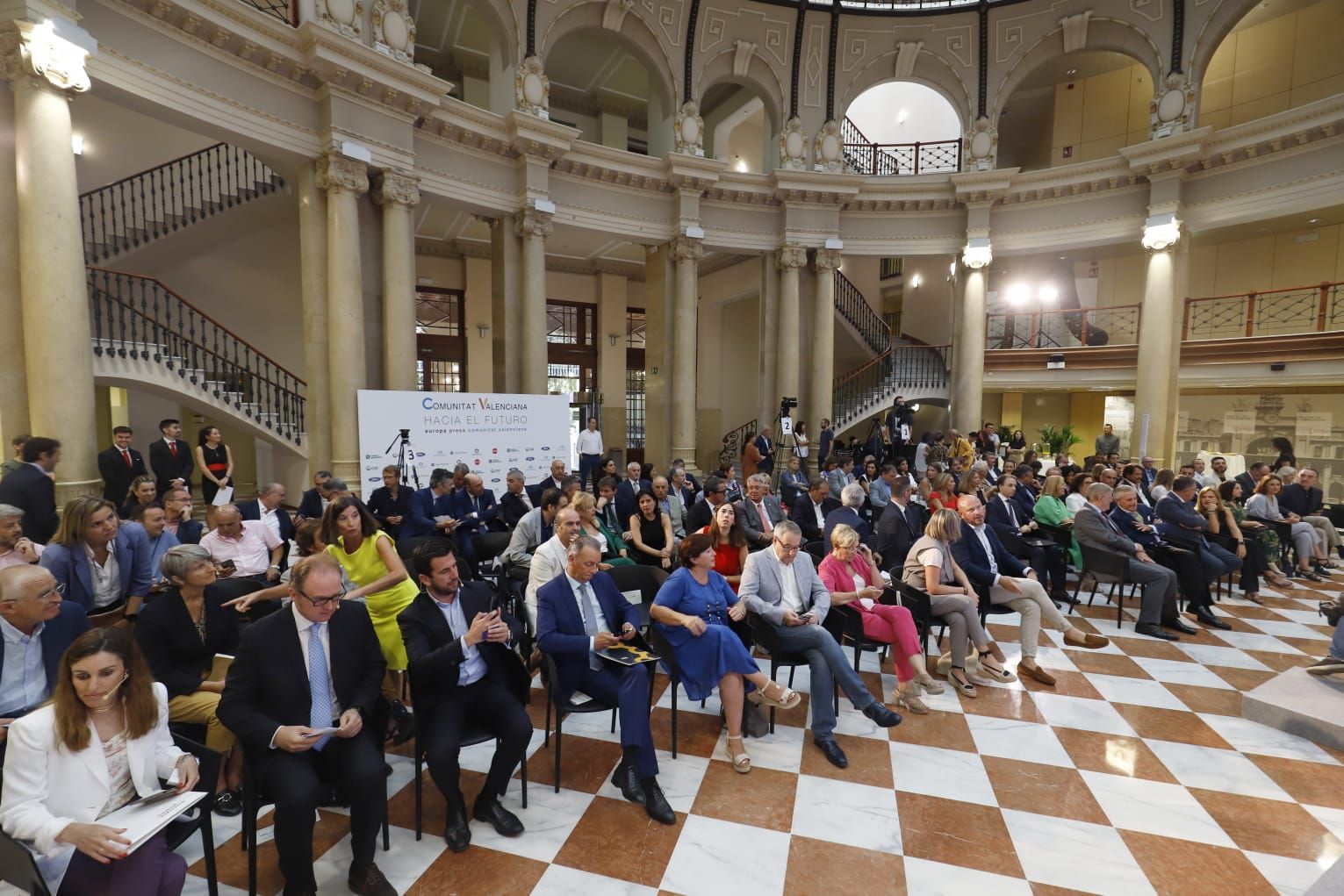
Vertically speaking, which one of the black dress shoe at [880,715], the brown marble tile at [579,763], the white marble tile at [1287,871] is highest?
the black dress shoe at [880,715]

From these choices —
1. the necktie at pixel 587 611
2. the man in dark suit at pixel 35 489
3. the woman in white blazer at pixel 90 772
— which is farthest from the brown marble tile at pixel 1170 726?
the man in dark suit at pixel 35 489

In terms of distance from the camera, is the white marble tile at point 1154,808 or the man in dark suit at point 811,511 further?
the man in dark suit at point 811,511

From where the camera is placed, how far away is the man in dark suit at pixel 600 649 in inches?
107

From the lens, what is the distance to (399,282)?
823cm

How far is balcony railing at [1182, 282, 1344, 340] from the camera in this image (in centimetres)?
1112

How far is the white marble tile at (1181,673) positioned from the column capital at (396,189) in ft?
30.4

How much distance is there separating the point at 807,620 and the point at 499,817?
5.84 feet

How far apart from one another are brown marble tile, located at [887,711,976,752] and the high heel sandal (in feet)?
2.95

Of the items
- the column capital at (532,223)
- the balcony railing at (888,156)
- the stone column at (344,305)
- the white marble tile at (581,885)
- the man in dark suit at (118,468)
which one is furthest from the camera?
the balcony railing at (888,156)

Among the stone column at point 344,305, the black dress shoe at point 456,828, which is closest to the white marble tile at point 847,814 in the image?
the black dress shoe at point 456,828

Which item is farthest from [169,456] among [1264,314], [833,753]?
[1264,314]

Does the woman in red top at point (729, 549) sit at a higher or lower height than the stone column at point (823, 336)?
lower

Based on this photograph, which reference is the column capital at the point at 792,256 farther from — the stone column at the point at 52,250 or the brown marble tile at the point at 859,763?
the brown marble tile at the point at 859,763

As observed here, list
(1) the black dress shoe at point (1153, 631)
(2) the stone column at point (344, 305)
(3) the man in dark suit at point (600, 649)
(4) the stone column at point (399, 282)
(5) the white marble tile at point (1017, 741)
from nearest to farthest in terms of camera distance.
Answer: (3) the man in dark suit at point (600, 649)
(5) the white marble tile at point (1017, 741)
(1) the black dress shoe at point (1153, 631)
(2) the stone column at point (344, 305)
(4) the stone column at point (399, 282)
